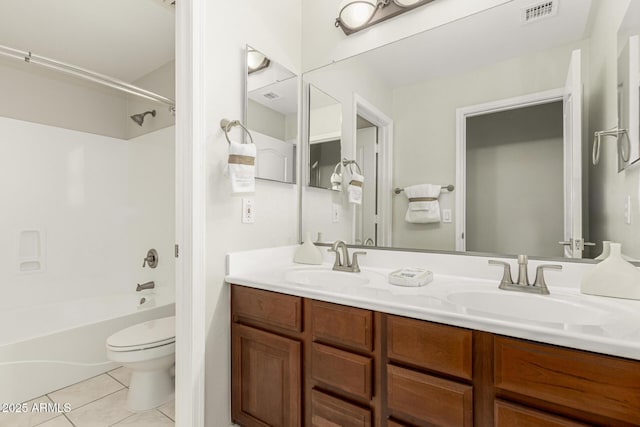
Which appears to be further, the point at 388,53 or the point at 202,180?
the point at 388,53

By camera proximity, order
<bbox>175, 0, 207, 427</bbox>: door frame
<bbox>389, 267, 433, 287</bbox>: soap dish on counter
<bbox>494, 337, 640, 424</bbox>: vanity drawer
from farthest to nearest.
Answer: <bbox>175, 0, 207, 427</bbox>: door frame, <bbox>389, 267, 433, 287</bbox>: soap dish on counter, <bbox>494, 337, 640, 424</bbox>: vanity drawer

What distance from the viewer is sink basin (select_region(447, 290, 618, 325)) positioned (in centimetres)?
97

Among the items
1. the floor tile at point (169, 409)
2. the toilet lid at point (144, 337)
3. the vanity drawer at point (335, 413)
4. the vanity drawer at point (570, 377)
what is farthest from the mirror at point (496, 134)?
the floor tile at point (169, 409)

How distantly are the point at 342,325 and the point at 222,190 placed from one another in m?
0.86

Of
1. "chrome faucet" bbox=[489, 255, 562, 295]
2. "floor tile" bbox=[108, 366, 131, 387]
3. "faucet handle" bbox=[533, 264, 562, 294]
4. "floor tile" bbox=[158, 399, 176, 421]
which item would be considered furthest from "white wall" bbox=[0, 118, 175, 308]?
"faucet handle" bbox=[533, 264, 562, 294]

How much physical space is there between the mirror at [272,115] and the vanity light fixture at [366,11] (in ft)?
1.43

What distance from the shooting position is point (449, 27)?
5.02ft

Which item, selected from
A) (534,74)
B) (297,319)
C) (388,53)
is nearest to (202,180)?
(297,319)

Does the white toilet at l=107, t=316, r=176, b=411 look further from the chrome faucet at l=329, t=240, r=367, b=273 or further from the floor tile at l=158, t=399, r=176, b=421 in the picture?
the chrome faucet at l=329, t=240, r=367, b=273

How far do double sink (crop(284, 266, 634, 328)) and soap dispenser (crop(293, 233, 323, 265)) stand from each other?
329 mm

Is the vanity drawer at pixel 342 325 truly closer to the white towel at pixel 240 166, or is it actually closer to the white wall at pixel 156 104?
the white towel at pixel 240 166

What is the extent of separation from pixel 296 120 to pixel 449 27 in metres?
0.97

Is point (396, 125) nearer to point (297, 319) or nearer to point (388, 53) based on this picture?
point (388, 53)

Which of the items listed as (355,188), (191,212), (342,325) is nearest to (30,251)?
(191,212)
